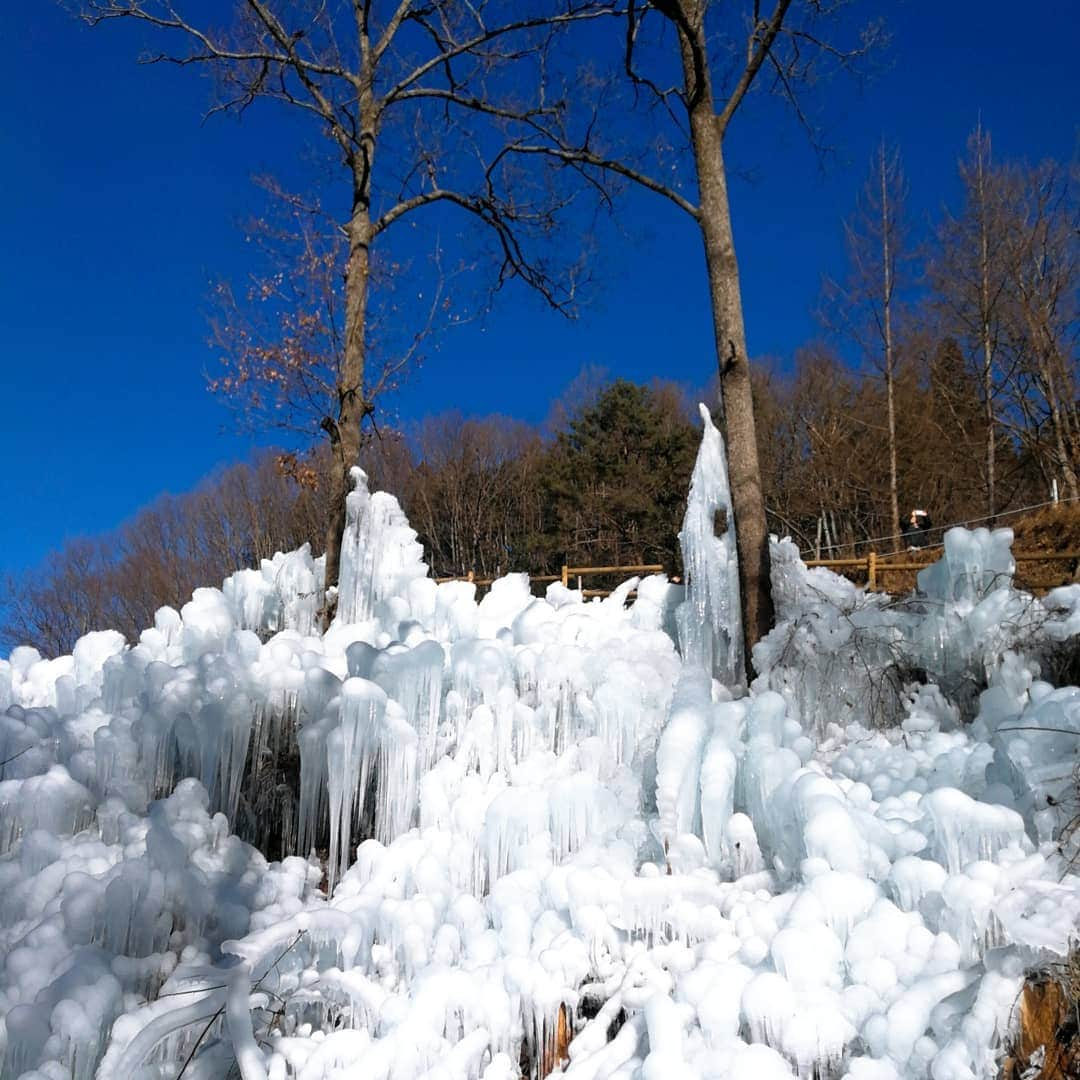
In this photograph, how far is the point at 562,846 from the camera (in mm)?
3619

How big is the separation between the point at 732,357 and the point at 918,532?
26.6 ft

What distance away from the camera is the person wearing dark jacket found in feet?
44.3

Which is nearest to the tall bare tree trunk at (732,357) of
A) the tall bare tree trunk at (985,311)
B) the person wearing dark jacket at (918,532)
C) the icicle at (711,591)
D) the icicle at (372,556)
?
the icicle at (711,591)

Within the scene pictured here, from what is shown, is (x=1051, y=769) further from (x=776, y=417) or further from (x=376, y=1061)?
(x=776, y=417)

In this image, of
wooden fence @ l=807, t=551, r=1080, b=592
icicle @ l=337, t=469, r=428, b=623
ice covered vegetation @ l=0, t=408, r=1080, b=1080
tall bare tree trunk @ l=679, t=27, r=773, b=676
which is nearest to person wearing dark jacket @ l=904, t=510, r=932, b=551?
wooden fence @ l=807, t=551, r=1080, b=592

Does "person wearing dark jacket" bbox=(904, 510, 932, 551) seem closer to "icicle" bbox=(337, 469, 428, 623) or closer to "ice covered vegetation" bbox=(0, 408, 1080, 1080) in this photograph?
"icicle" bbox=(337, 469, 428, 623)

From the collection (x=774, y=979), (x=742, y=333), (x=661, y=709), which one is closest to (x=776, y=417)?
(x=742, y=333)

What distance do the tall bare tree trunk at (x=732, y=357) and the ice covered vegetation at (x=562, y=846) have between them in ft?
0.53

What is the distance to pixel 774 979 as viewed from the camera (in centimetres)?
260

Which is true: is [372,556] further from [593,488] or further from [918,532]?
[593,488]

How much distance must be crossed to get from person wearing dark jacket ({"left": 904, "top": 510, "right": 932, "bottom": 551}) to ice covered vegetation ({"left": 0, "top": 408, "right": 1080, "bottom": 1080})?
8881 mm

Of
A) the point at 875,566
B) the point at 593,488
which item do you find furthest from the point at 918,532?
the point at 593,488

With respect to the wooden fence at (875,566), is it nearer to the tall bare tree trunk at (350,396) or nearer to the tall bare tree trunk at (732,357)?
the tall bare tree trunk at (732,357)

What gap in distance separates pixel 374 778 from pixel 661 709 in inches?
59.4
